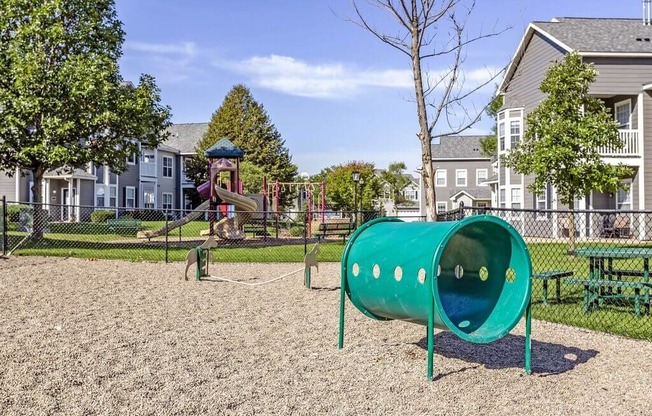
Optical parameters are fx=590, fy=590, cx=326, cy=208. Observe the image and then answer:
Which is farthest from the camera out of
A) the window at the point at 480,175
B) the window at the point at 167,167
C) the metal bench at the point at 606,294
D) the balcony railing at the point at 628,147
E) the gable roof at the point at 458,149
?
the gable roof at the point at 458,149

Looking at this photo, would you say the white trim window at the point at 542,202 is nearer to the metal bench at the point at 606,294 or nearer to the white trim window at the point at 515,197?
the white trim window at the point at 515,197

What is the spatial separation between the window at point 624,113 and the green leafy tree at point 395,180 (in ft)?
120

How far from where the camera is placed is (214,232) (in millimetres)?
24344

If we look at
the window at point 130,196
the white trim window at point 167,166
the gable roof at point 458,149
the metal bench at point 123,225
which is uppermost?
the gable roof at point 458,149

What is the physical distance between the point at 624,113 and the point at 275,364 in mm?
25454

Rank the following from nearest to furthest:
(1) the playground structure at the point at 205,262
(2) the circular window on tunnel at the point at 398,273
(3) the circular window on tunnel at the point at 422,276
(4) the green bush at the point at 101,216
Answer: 1. (3) the circular window on tunnel at the point at 422,276
2. (2) the circular window on tunnel at the point at 398,273
3. (1) the playground structure at the point at 205,262
4. (4) the green bush at the point at 101,216

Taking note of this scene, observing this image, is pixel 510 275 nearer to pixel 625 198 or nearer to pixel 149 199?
pixel 625 198

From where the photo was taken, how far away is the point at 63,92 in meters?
17.9

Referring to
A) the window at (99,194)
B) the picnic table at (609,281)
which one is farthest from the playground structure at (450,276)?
the window at (99,194)

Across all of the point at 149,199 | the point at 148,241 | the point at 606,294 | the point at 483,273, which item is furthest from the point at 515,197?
the point at 149,199

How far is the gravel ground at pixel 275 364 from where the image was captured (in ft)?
14.6

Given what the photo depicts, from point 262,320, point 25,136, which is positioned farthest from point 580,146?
point 25,136

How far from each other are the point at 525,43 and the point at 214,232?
17.4 metres

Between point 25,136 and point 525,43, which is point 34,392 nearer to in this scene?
point 25,136
